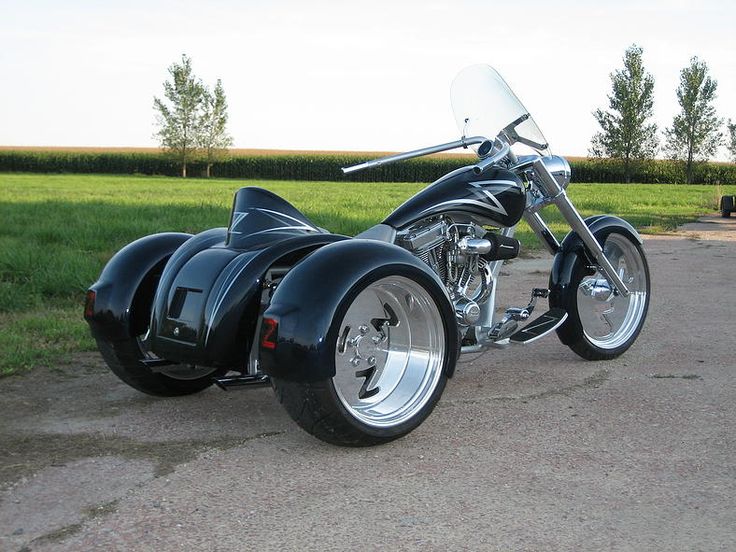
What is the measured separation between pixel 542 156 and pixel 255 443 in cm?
250

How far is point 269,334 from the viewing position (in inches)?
135

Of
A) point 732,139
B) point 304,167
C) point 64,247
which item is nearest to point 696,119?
point 732,139

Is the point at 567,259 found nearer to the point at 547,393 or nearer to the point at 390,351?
the point at 547,393

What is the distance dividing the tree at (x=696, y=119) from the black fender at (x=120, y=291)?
194ft

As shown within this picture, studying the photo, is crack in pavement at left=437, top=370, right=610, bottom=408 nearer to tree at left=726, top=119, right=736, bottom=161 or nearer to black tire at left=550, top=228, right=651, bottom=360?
black tire at left=550, top=228, right=651, bottom=360

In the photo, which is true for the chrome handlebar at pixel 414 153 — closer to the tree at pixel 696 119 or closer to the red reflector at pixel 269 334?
the red reflector at pixel 269 334

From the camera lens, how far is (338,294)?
3.52m

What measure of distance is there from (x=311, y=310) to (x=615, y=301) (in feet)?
9.28

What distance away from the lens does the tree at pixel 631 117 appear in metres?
60.3

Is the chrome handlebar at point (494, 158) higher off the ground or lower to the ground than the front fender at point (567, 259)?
higher

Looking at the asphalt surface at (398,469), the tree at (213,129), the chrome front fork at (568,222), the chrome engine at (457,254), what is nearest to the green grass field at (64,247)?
the asphalt surface at (398,469)

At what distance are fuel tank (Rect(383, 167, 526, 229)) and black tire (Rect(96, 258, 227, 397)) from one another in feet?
3.95

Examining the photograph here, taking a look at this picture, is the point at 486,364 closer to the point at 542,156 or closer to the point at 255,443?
the point at 542,156

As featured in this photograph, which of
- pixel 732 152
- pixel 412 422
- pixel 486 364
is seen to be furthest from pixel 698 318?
pixel 732 152
